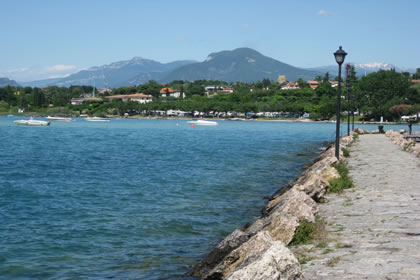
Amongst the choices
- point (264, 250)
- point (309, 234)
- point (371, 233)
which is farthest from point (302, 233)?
point (264, 250)

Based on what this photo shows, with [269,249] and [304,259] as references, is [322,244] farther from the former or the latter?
[269,249]

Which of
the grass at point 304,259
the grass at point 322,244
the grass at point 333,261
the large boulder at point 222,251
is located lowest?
the large boulder at point 222,251

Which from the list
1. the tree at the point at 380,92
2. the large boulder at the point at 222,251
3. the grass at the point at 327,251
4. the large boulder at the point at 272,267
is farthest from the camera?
the tree at the point at 380,92

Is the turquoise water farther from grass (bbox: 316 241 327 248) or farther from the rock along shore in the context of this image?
grass (bbox: 316 241 327 248)

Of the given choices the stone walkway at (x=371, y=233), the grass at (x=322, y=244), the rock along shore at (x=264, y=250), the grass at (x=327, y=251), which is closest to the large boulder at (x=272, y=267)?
the rock along shore at (x=264, y=250)

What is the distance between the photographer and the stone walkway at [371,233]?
747 centimetres

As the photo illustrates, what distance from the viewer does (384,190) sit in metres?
15.3

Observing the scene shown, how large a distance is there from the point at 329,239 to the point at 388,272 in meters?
2.42

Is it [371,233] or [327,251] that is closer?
[327,251]

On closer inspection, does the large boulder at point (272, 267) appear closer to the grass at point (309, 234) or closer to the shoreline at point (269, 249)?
the shoreline at point (269, 249)

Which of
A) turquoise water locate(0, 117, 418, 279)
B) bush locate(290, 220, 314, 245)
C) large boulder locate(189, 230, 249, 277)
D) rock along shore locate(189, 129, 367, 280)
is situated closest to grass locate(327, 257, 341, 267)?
rock along shore locate(189, 129, 367, 280)

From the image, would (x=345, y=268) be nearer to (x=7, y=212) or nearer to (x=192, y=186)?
(x=7, y=212)

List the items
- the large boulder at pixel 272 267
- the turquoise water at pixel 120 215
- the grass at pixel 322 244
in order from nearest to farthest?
the large boulder at pixel 272 267
the grass at pixel 322 244
the turquoise water at pixel 120 215

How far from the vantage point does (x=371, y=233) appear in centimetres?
986
